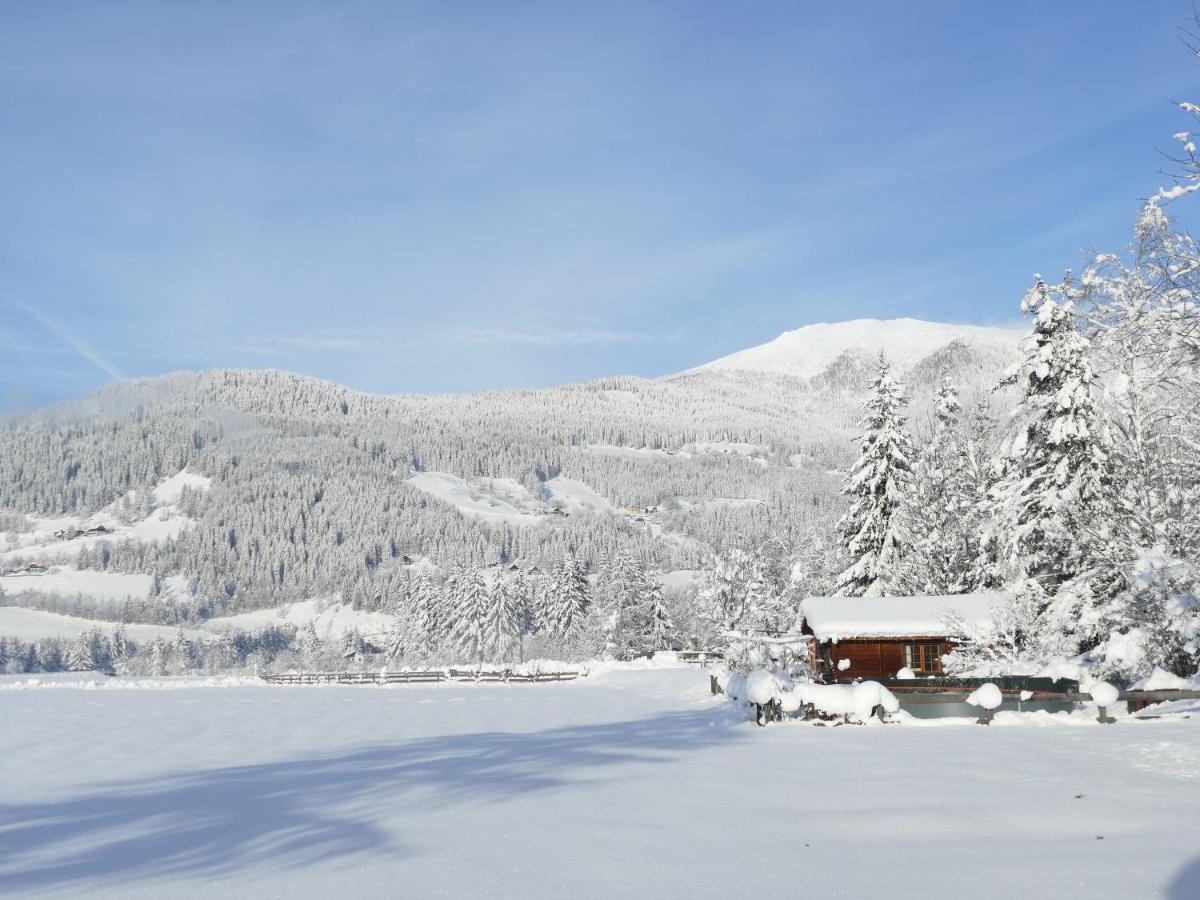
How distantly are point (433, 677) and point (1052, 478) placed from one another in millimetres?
47147

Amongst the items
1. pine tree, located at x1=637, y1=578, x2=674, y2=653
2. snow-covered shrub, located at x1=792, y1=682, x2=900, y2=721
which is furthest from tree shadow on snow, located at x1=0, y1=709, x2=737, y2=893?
pine tree, located at x1=637, y1=578, x2=674, y2=653

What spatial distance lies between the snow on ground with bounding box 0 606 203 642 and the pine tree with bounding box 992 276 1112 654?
157032mm

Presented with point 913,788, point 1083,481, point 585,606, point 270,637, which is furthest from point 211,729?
point 270,637

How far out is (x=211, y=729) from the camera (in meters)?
27.2

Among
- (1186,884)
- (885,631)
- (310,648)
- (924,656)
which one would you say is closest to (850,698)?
(885,631)

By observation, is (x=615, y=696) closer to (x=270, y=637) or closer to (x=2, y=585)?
(x=270, y=637)

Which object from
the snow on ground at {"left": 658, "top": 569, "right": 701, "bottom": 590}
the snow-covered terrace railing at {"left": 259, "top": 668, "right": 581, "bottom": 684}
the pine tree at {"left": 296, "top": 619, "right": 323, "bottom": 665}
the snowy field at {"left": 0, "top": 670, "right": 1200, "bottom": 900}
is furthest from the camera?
the snow on ground at {"left": 658, "top": 569, "right": 701, "bottom": 590}

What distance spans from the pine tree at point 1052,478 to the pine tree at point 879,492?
9.43m

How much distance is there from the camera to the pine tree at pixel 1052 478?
30.3 m

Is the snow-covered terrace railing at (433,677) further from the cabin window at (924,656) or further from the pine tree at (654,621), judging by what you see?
the cabin window at (924,656)

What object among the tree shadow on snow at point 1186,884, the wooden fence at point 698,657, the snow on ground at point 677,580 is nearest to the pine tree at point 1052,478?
the tree shadow on snow at point 1186,884

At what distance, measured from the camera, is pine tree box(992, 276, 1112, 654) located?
30.3 metres

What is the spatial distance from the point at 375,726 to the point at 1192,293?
24.7 metres

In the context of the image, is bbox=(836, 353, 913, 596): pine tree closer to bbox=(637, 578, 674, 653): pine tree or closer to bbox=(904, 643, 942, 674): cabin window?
bbox=(904, 643, 942, 674): cabin window
